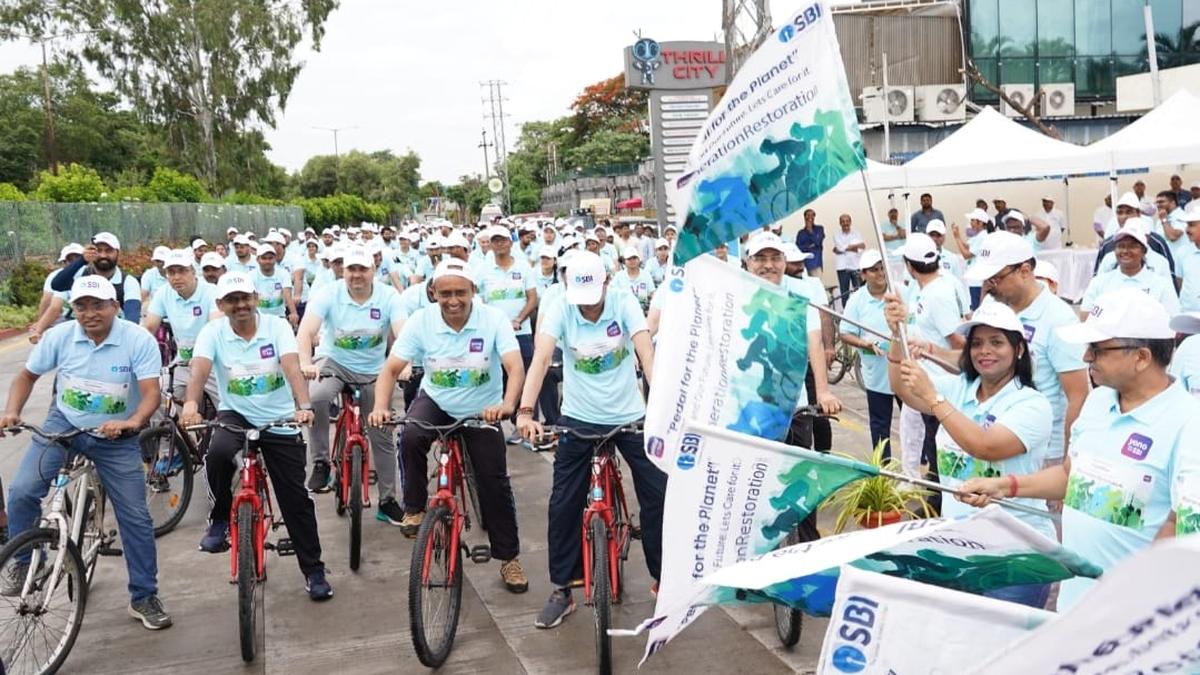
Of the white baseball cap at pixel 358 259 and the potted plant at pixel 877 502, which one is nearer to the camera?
the potted plant at pixel 877 502

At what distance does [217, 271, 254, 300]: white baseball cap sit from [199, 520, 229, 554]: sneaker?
1.33 meters

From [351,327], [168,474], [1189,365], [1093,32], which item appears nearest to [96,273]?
[168,474]

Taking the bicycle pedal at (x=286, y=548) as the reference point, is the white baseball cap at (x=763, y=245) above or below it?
above

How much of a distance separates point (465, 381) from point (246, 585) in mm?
1629

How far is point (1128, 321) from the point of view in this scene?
3199mm

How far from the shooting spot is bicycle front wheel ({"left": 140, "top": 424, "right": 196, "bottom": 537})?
7.80 metres

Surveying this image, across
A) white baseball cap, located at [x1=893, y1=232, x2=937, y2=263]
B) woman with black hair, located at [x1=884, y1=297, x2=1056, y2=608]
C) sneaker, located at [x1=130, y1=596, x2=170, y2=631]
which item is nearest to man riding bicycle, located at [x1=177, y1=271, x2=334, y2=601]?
sneaker, located at [x1=130, y1=596, x2=170, y2=631]

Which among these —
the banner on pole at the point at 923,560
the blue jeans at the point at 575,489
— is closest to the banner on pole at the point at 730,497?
the banner on pole at the point at 923,560

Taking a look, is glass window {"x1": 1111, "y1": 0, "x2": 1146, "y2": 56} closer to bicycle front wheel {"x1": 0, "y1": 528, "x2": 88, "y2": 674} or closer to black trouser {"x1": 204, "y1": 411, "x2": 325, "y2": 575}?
black trouser {"x1": 204, "y1": 411, "x2": 325, "y2": 575}

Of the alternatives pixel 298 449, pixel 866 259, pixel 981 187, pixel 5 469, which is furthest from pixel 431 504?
pixel 981 187

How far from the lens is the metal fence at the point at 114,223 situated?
80.9 feet

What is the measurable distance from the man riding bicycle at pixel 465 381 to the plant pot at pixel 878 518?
6.38 ft

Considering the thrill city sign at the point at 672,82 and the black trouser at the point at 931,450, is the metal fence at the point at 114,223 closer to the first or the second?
the thrill city sign at the point at 672,82

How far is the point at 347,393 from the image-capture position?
7668 mm
